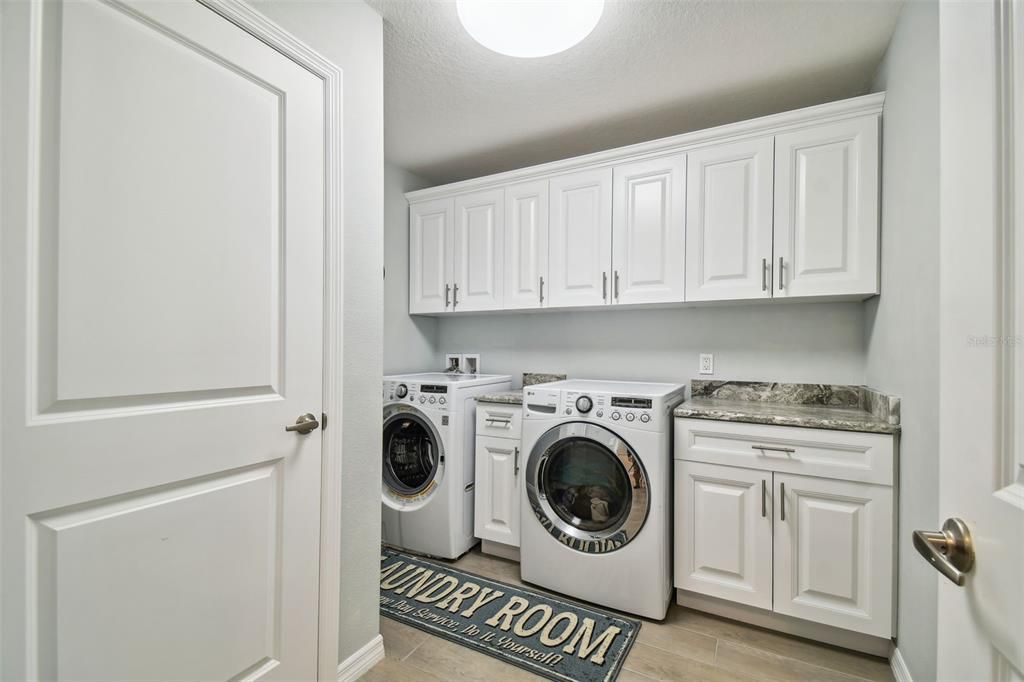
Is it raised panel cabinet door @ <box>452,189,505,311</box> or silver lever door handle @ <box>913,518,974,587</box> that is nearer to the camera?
silver lever door handle @ <box>913,518,974,587</box>

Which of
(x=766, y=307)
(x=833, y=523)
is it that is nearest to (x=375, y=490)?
(x=833, y=523)

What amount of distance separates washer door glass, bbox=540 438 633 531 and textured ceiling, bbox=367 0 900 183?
1.73 m

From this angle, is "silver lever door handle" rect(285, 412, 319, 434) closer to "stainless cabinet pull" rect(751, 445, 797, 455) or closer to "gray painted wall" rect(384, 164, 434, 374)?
"gray painted wall" rect(384, 164, 434, 374)

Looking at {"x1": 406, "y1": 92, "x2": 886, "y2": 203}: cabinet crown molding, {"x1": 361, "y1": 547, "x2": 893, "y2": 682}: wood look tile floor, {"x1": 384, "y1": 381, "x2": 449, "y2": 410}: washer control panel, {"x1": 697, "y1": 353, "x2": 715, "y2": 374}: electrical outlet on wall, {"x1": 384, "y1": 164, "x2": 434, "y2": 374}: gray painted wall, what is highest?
{"x1": 406, "y1": 92, "x2": 886, "y2": 203}: cabinet crown molding

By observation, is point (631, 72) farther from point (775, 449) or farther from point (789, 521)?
point (789, 521)

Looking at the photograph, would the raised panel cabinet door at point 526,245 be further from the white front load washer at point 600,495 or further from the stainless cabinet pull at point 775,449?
the stainless cabinet pull at point 775,449

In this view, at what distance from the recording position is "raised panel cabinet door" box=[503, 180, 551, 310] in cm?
260

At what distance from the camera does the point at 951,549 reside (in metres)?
0.51

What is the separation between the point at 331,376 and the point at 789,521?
1.89 metres

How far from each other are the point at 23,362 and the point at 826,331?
2.94m

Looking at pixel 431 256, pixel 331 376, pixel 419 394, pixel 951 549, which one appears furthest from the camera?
pixel 431 256

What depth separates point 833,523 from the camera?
171 cm

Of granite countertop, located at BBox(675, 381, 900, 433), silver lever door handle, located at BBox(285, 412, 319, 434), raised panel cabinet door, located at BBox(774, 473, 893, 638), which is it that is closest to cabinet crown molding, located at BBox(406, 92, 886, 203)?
granite countertop, located at BBox(675, 381, 900, 433)

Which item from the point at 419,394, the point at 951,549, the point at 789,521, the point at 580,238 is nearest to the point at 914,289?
the point at 789,521
